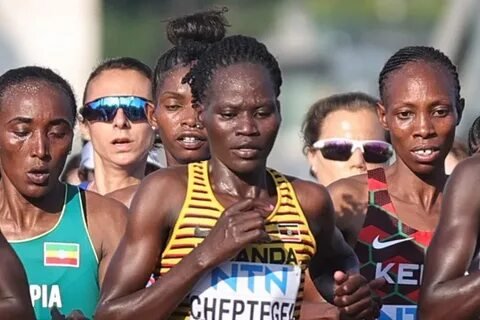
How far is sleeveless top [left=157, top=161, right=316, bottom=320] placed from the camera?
6359 millimetres

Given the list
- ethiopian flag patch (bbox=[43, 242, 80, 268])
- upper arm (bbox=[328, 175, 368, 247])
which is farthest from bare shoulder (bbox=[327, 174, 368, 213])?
ethiopian flag patch (bbox=[43, 242, 80, 268])

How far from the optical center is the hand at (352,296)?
6312 millimetres

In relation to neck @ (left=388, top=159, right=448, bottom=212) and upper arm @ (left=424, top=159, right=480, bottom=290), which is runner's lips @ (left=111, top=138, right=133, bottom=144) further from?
upper arm @ (left=424, top=159, right=480, bottom=290)

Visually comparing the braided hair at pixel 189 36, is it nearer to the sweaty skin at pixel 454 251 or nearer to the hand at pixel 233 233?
the hand at pixel 233 233

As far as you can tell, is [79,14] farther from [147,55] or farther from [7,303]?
[7,303]

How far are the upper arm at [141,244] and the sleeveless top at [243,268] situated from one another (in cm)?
6

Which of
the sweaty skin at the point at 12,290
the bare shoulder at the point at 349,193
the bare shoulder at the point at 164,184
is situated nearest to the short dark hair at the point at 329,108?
the bare shoulder at the point at 349,193

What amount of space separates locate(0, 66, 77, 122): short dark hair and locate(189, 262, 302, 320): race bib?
3.76ft

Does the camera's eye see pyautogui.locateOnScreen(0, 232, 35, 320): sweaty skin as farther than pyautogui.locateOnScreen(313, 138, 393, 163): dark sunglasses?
No

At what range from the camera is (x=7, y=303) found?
6.04 meters

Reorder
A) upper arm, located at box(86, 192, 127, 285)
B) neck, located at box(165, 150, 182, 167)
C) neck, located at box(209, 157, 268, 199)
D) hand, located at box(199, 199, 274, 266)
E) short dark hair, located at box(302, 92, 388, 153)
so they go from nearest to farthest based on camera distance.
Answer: hand, located at box(199, 199, 274, 266) < neck, located at box(209, 157, 268, 199) < upper arm, located at box(86, 192, 127, 285) < neck, located at box(165, 150, 182, 167) < short dark hair, located at box(302, 92, 388, 153)

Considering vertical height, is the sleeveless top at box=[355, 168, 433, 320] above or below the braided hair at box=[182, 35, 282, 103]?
below

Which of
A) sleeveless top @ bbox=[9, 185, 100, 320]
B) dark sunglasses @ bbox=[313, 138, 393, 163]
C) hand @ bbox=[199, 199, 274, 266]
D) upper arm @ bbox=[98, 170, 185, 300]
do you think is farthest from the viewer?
dark sunglasses @ bbox=[313, 138, 393, 163]

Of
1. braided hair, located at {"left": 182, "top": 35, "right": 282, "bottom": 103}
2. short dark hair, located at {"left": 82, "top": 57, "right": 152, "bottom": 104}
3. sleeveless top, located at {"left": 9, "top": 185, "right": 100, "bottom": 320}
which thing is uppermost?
braided hair, located at {"left": 182, "top": 35, "right": 282, "bottom": 103}
